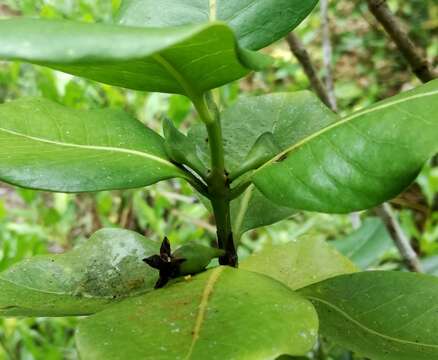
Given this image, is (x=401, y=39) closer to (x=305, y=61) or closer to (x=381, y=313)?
(x=305, y=61)

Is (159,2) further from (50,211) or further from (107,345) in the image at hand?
(50,211)

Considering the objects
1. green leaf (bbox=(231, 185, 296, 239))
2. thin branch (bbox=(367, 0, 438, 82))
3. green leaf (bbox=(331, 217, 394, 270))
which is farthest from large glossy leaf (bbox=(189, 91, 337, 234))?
green leaf (bbox=(331, 217, 394, 270))

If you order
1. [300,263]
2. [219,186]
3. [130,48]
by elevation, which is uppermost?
[130,48]

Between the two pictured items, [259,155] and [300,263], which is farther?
[300,263]

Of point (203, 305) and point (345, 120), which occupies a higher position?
point (345, 120)

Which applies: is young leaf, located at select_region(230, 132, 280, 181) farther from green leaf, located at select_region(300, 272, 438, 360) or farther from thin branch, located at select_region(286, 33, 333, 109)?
thin branch, located at select_region(286, 33, 333, 109)

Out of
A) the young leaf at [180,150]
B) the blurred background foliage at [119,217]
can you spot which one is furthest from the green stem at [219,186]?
the blurred background foliage at [119,217]

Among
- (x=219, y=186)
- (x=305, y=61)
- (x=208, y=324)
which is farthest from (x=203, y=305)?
(x=305, y=61)
